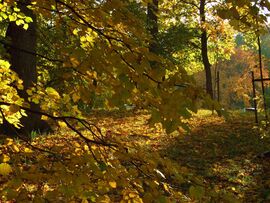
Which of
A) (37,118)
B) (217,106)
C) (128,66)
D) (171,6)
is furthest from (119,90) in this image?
(171,6)

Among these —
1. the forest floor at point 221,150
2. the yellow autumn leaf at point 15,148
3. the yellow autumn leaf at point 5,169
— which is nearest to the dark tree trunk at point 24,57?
the forest floor at point 221,150

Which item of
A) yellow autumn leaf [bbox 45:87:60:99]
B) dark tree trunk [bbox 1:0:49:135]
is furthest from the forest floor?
yellow autumn leaf [bbox 45:87:60:99]

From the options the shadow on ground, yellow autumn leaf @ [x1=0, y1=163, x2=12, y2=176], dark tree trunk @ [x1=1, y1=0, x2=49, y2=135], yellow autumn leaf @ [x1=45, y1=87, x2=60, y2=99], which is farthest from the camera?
dark tree trunk @ [x1=1, y1=0, x2=49, y2=135]

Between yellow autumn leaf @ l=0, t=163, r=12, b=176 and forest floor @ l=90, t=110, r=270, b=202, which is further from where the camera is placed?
forest floor @ l=90, t=110, r=270, b=202

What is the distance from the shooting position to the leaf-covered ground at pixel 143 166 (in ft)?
8.49

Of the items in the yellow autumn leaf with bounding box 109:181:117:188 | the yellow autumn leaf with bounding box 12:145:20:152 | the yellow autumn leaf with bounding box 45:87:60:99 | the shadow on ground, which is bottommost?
the shadow on ground

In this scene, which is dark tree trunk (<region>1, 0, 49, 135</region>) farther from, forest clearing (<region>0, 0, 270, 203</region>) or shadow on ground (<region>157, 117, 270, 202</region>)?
shadow on ground (<region>157, 117, 270, 202</region>)

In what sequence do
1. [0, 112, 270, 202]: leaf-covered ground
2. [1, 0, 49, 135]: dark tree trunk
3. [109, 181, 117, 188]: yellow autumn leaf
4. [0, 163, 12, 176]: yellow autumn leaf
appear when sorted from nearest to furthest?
[0, 163, 12, 176]: yellow autumn leaf
[0, 112, 270, 202]: leaf-covered ground
[109, 181, 117, 188]: yellow autumn leaf
[1, 0, 49, 135]: dark tree trunk

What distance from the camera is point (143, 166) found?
9.25 feet

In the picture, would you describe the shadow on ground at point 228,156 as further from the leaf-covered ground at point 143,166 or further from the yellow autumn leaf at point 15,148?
the yellow autumn leaf at point 15,148

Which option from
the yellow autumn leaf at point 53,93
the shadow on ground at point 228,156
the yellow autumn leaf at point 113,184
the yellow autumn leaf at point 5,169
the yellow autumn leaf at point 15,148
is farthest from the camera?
the shadow on ground at point 228,156

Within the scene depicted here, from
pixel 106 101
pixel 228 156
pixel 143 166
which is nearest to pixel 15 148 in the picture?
pixel 106 101

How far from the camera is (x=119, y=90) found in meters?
2.49

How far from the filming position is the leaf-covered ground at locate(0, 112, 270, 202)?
2.59m
